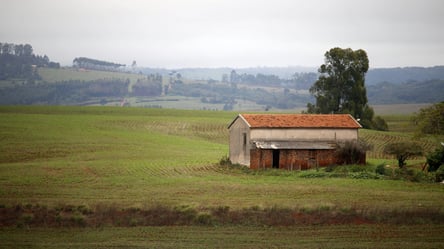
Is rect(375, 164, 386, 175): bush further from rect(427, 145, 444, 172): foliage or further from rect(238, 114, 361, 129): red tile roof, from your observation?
rect(238, 114, 361, 129): red tile roof

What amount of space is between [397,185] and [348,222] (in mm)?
10181

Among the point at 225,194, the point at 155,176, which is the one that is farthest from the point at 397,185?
the point at 155,176

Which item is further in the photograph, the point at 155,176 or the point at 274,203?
the point at 155,176

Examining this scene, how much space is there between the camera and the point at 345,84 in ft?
273

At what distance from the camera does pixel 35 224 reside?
26.5 metres

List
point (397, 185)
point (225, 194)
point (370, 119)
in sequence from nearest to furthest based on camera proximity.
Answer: point (225, 194), point (397, 185), point (370, 119)

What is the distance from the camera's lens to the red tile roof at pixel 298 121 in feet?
151

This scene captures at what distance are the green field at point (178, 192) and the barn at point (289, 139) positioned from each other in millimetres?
2061

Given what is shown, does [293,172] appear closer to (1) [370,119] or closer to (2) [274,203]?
(2) [274,203]

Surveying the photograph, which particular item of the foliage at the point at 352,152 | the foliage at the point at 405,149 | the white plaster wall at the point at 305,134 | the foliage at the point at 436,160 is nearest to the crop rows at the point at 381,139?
the white plaster wall at the point at 305,134

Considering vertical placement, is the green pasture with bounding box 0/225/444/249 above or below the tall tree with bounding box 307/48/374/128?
below

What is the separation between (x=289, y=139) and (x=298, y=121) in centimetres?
189

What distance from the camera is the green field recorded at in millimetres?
24000

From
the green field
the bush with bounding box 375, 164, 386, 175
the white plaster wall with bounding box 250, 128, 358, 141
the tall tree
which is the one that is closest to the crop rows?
the green field
